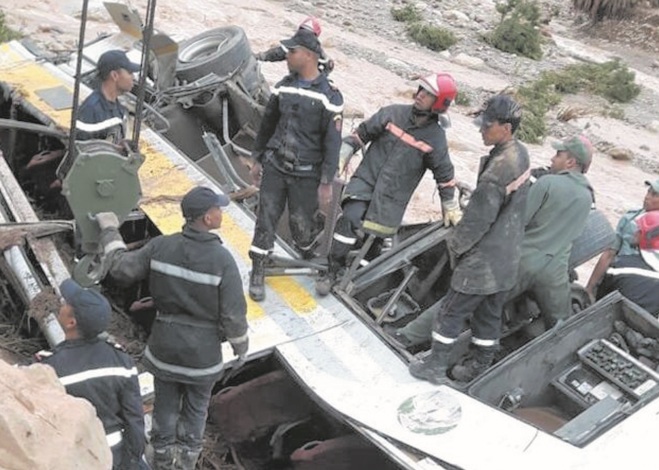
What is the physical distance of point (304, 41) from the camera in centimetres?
454

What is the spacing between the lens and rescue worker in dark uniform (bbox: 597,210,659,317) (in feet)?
16.1

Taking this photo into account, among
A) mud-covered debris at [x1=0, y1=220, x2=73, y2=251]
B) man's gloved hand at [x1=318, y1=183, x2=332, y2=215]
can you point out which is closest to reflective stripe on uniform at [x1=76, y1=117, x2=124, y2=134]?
mud-covered debris at [x1=0, y1=220, x2=73, y2=251]

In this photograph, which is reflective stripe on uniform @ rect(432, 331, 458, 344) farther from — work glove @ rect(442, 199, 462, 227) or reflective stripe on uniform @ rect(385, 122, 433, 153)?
reflective stripe on uniform @ rect(385, 122, 433, 153)

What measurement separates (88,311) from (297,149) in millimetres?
1847

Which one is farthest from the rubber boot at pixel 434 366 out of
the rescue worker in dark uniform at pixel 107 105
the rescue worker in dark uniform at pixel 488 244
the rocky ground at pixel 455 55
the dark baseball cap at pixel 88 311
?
the rocky ground at pixel 455 55

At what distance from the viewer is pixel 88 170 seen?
160 inches

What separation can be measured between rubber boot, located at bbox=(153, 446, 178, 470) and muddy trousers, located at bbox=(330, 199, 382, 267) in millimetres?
1341

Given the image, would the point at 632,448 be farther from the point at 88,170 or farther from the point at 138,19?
the point at 138,19

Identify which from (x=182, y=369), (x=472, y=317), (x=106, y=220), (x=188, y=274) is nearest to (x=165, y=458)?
(x=182, y=369)

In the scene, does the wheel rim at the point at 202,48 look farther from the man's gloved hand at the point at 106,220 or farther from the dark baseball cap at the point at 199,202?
the dark baseball cap at the point at 199,202

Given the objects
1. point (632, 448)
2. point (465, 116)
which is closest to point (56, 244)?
point (632, 448)

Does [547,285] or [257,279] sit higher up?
[547,285]

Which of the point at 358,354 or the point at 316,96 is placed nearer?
the point at 358,354

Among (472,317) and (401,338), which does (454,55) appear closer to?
(401,338)
